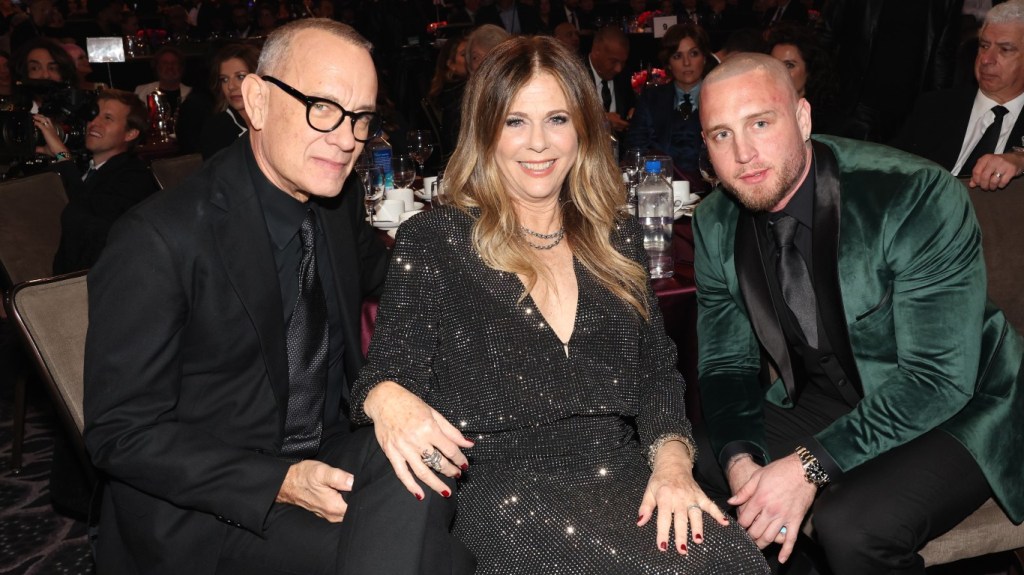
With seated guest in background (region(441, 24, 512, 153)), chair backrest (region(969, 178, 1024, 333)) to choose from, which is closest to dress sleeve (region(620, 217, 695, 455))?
chair backrest (region(969, 178, 1024, 333))

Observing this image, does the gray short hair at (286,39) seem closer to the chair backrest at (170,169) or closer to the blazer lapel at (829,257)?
the blazer lapel at (829,257)

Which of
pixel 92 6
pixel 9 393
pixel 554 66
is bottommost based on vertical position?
pixel 9 393

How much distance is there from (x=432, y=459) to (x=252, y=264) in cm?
58

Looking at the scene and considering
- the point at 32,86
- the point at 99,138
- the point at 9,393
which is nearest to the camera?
the point at 99,138

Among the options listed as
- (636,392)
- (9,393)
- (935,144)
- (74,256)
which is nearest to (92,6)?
(9,393)

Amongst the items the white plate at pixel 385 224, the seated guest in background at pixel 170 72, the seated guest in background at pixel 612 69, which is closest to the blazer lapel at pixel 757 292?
the white plate at pixel 385 224

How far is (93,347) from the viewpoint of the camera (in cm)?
165

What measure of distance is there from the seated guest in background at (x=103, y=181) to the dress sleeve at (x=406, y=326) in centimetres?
179

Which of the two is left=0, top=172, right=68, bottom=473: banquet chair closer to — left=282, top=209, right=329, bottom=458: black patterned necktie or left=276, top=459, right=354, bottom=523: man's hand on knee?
left=282, top=209, right=329, bottom=458: black patterned necktie

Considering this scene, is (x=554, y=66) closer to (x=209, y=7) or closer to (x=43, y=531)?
(x=43, y=531)

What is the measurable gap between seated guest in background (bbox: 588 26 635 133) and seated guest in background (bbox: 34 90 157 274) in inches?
156

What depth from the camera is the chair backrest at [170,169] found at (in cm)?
409

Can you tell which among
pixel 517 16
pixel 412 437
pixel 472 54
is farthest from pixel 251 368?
pixel 517 16

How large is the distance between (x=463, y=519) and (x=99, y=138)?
9.22ft
